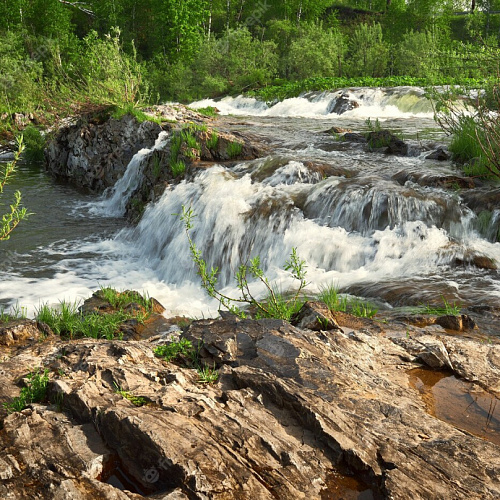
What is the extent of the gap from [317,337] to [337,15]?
6531 centimetres

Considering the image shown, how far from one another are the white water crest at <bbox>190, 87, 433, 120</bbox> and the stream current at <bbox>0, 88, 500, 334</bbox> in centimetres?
1245

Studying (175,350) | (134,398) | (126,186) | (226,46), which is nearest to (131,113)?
(126,186)

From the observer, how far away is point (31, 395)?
11.3ft

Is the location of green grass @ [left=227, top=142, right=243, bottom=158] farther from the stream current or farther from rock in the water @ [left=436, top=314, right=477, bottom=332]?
rock in the water @ [left=436, top=314, right=477, bottom=332]

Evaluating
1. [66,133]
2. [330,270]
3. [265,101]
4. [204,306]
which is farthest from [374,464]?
[265,101]

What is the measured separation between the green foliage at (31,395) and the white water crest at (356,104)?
868 inches

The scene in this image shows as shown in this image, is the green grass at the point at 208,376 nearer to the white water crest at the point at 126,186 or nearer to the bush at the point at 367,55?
the white water crest at the point at 126,186

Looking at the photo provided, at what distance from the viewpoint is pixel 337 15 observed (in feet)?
202

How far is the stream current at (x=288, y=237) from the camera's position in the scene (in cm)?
745

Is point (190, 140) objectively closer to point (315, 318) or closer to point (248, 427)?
point (315, 318)

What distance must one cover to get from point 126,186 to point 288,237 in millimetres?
6839

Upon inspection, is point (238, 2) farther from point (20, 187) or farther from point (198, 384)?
point (198, 384)

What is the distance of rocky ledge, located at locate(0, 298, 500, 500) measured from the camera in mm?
2596

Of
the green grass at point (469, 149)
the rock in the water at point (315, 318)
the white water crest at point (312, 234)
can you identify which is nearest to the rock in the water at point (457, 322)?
the rock in the water at point (315, 318)
